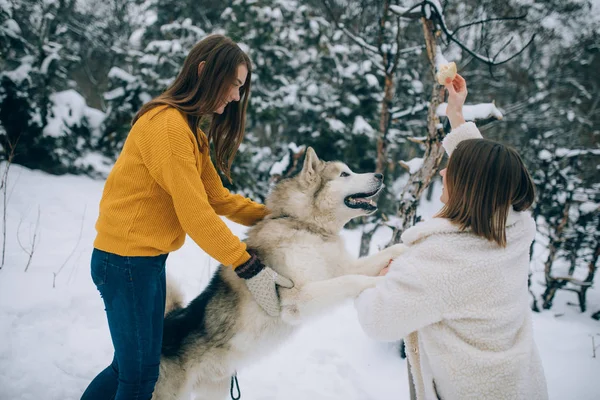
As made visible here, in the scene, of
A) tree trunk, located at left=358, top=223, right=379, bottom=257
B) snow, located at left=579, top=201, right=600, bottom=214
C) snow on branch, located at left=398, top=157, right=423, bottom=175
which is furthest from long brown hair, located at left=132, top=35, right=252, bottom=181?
snow, located at left=579, top=201, right=600, bottom=214

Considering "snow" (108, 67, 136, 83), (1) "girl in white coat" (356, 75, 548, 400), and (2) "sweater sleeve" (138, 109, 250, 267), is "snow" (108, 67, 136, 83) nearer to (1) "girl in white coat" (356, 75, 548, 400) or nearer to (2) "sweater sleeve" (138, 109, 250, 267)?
(2) "sweater sleeve" (138, 109, 250, 267)

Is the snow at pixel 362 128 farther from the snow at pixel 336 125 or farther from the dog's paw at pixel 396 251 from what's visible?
the dog's paw at pixel 396 251

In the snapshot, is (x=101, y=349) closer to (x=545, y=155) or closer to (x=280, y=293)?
(x=280, y=293)

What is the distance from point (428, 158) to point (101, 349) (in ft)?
12.1

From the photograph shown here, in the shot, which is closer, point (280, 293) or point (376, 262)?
point (280, 293)

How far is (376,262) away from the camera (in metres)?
2.38

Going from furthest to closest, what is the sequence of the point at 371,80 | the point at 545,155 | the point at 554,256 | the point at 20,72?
1. the point at 371,80
2. the point at 20,72
3. the point at 545,155
4. the point at 554,256

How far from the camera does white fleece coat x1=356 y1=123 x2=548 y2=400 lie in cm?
141

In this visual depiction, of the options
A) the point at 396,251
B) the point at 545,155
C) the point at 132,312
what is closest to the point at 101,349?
the point at 132,312

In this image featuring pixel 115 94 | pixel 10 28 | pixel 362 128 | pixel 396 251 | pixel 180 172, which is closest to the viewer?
pixel 180 172

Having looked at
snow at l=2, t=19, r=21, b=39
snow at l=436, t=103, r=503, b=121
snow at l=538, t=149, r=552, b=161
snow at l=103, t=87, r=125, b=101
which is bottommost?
snow at l=538, t=149, r=552, b=161

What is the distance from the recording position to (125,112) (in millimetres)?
8758

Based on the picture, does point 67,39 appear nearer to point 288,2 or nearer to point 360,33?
point 288,2

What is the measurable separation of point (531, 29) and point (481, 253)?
1132 centimetres
